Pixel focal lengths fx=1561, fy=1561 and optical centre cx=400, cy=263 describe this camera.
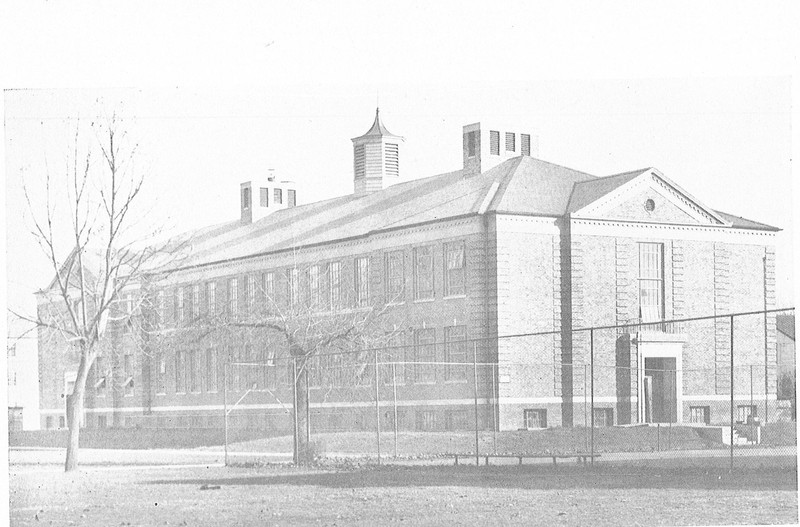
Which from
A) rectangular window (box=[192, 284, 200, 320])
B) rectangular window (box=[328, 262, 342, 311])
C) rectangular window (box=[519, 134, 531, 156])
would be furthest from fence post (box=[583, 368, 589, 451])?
rectangular window (box=[192, 284, 200, 320])

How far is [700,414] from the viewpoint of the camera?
30.9 metres

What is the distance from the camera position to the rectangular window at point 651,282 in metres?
29.5

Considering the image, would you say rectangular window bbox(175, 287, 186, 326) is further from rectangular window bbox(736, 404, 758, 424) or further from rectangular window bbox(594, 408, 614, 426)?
rectangular window bbox(736, 404, 758, 424)

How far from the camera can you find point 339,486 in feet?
87.9

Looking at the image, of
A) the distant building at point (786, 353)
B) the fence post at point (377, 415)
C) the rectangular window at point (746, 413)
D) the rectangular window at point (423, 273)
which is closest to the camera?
the rectangular window at point (423, 273)

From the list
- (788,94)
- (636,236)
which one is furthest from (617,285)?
(788,94)

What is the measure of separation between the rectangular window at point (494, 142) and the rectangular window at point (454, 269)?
2.00 meters

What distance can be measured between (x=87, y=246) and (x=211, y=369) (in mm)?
3602

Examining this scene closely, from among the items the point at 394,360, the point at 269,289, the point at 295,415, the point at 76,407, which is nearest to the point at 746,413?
the point at 394,360

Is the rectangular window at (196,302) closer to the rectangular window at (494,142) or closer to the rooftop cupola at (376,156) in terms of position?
the rooftop cupola at (376,156)

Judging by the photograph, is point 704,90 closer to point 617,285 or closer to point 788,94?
point 788,94

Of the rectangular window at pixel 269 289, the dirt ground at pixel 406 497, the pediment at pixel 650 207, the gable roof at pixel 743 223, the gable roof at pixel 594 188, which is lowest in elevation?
the dirt ground at pixel 406 497

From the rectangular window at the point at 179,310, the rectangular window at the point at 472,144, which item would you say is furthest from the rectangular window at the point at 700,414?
the rectangular window at the point at 179,310

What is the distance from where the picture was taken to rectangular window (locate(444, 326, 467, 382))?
2934 centimetres
